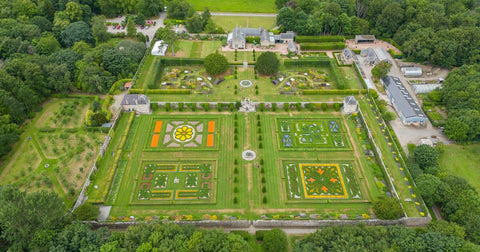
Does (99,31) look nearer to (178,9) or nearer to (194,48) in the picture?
(194,48)

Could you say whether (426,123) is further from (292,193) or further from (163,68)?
(163,68)

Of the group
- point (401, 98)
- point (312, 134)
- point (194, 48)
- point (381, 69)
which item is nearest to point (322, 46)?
point (381, 69)

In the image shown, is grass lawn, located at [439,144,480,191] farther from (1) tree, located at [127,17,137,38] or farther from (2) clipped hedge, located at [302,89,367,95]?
(1) tree, located at [127,17,137,38]

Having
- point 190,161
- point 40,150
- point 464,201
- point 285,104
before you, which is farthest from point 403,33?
point 40,150

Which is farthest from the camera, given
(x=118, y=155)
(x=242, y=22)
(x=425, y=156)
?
(x=242, y=22)

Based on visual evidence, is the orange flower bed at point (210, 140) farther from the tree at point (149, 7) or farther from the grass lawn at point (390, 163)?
the tree at point (149, 7)

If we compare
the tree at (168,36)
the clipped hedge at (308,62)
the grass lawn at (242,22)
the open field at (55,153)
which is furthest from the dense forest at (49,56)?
the clipped hedge at (308,62)
